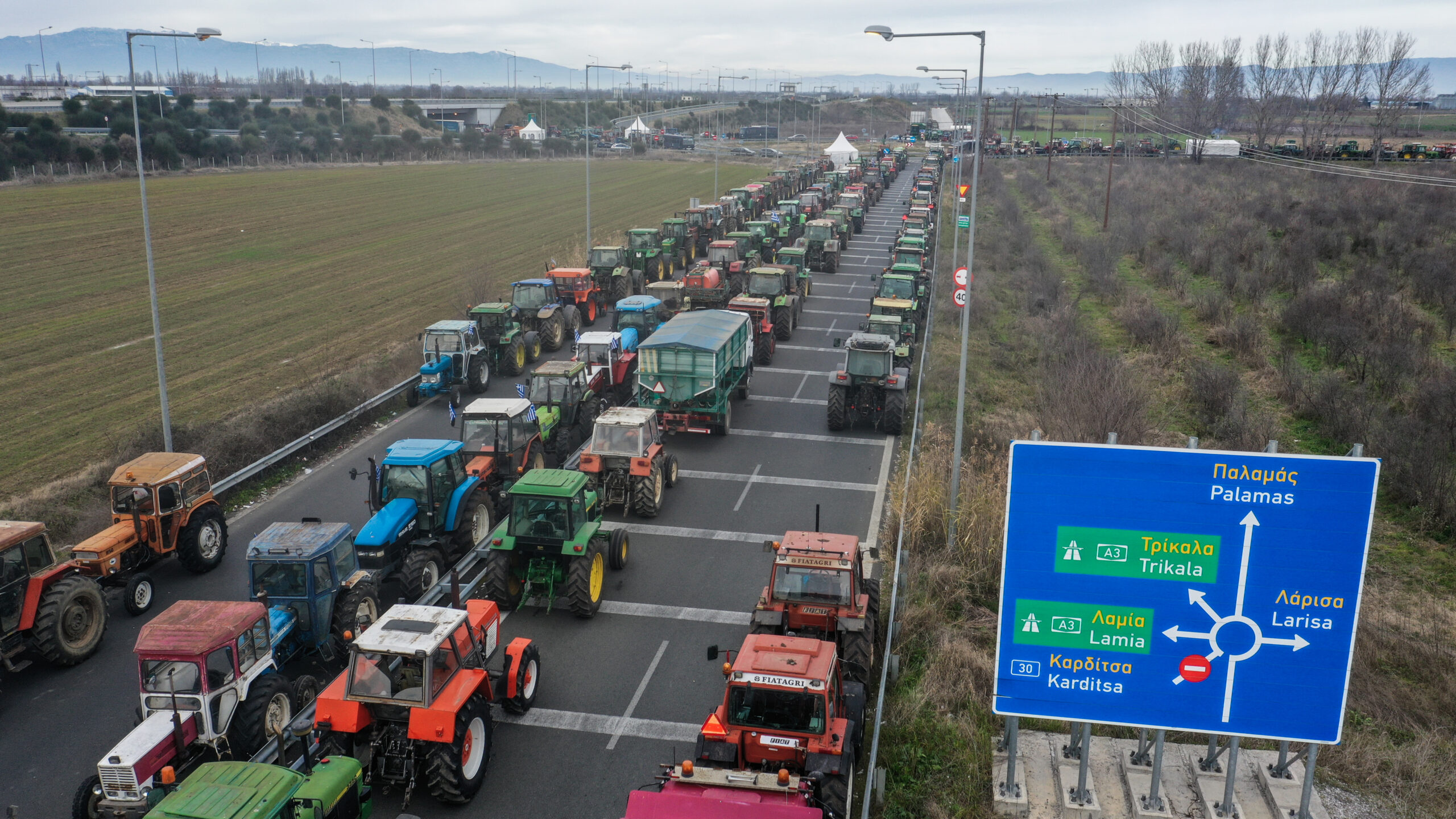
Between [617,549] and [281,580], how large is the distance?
5.62 m

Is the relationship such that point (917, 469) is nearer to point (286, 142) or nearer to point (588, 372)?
point (588, 372)

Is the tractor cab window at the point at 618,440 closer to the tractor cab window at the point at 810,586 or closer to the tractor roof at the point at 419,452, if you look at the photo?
the tractor roof at the point at 419,452

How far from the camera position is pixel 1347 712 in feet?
42.1

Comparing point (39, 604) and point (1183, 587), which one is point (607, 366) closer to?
point (39, 604)

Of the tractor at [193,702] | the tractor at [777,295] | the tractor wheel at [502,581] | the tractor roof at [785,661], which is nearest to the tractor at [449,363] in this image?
the tractor at [777,295]

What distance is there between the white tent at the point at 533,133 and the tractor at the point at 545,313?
3380 inches

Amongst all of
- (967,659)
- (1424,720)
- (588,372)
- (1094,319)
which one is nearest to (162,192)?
(588,372)

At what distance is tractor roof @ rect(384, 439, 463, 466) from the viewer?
1656 centimetres

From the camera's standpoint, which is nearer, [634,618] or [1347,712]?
[1347,712]

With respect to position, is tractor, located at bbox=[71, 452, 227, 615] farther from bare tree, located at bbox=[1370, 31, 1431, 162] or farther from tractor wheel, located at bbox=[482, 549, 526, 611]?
bare tree, located at bbox=[1370, 31, 1431, 162]

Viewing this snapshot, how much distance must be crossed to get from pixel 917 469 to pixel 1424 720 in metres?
9.91

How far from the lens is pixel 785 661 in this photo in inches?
434

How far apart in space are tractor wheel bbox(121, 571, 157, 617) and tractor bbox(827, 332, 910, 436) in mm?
15166

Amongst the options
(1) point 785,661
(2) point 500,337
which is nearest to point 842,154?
(2) point 500,337
